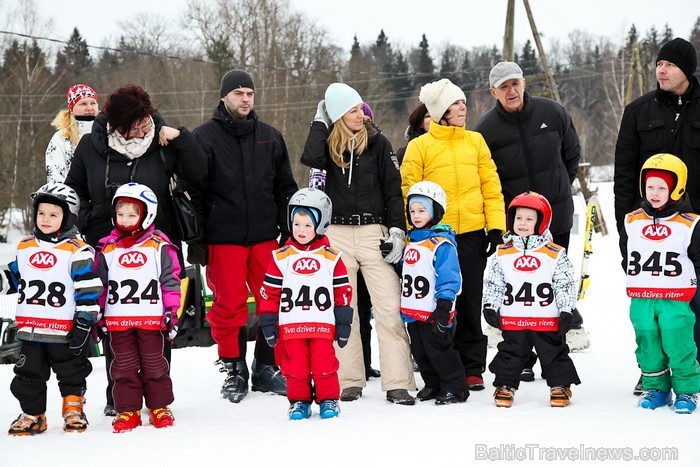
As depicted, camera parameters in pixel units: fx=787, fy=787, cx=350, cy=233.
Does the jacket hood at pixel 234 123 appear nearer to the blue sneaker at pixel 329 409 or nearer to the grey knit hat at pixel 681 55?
the blue sneaker at pixel 329 409

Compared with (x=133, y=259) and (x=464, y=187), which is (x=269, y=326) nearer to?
(x=133, y=259)

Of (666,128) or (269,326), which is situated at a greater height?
(666,128)

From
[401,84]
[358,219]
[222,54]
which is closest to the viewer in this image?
[358,219]

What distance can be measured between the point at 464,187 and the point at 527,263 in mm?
764

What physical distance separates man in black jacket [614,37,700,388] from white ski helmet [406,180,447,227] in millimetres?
1180

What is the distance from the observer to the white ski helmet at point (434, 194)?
201 inches

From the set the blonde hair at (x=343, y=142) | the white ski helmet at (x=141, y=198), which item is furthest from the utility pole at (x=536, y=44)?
the white ski helmet at (x=141, y=198)

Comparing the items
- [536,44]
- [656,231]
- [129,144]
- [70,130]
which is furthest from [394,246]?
[536,44]

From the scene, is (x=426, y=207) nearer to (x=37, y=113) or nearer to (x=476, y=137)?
(x=476, y=137)

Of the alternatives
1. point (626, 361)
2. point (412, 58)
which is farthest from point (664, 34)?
point (626, 361)

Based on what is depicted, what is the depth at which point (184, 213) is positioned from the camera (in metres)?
5.07

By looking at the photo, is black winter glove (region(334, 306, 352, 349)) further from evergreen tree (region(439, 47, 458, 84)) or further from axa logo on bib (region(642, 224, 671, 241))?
evergreen tree (region(439, 47, 458, 84))

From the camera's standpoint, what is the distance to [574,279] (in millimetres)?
4957

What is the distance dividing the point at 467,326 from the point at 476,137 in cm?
135
